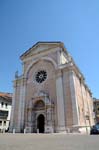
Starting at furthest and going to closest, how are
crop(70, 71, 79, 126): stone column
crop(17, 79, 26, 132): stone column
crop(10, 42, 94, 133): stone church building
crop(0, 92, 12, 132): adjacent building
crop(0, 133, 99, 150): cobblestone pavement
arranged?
crop(0, 92, 12, 132): adjacent building
crop(17, 79, 26, 132): stone column
crop(10, 42, 94, 133): stone church building
crop(70, 71, 79, 126): stone column
crop(0, 133, 99, 150): cobblestone pavement

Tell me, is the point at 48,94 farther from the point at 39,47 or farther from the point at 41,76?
the point at 39,47

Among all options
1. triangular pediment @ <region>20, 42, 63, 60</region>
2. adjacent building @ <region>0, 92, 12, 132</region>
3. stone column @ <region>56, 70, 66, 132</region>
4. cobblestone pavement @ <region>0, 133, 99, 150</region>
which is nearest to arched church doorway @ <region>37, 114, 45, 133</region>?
stone column @ <region>56, 70, 66, 132</region>

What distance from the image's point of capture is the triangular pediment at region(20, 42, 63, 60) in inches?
1104

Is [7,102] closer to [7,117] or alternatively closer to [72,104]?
[7,117]

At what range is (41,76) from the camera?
27.2 metres

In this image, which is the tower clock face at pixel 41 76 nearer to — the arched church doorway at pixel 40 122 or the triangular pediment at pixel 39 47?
the triangular pediment at pixel 39 47

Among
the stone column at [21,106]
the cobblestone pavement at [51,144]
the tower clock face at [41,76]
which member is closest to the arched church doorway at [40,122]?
the stone column at [21,106]

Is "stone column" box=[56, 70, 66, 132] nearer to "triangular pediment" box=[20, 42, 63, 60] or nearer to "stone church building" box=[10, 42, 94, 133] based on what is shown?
"stone church building" box=[10, 42, 94, 133]

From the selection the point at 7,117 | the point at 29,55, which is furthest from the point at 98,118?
the point at 29,55

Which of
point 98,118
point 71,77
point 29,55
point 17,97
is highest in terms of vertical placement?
point 29,55

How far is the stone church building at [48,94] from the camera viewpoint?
21375 millimetres

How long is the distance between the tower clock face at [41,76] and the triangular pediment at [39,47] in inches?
186

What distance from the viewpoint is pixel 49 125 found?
22.0 meters

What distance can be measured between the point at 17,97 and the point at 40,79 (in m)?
6.05
